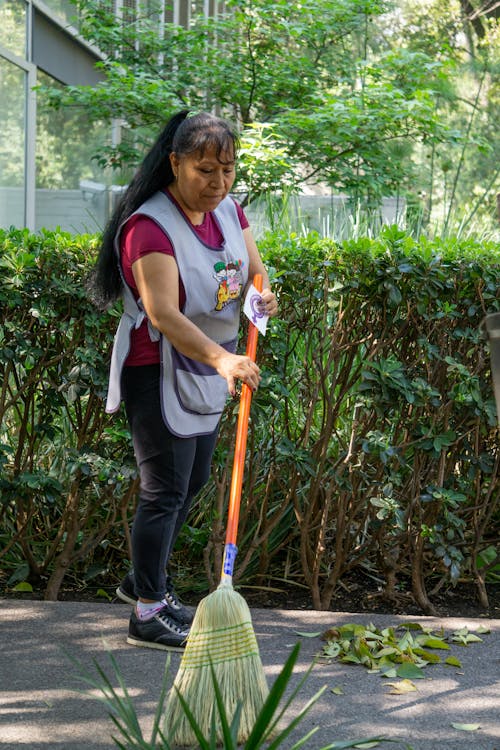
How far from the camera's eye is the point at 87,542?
4.20 meters

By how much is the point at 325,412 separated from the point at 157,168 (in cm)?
140

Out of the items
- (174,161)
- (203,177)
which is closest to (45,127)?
(174,161)

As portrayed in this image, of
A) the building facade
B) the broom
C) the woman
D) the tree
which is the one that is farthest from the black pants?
the building facade

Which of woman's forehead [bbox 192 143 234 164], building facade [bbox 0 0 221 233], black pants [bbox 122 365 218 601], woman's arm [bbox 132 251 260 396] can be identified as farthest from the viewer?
building facade [bbox 0 0 221 233]

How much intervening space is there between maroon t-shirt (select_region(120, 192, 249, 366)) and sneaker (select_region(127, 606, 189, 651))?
3.07 feet

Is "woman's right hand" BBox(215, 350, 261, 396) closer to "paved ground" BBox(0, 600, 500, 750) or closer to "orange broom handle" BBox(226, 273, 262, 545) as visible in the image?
"orange broom handle" BBox(226, 273, 262, 545)

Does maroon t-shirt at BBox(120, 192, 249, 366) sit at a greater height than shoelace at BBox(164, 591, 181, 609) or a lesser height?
greater

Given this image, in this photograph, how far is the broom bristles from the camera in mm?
2613

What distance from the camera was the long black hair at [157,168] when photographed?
307cm

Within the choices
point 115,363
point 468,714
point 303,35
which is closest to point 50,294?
point 115,363

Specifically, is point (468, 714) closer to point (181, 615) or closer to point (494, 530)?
point (181, 615)

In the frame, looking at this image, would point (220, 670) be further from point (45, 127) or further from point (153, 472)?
point (45, 127)

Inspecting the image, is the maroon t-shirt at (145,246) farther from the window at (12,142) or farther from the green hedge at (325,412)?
the window at (12,142)

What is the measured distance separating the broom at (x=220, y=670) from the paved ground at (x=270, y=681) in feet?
0.63
